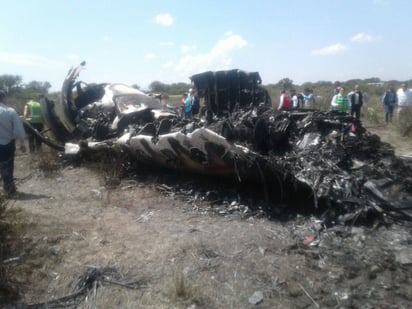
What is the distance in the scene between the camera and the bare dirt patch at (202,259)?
2.98 m

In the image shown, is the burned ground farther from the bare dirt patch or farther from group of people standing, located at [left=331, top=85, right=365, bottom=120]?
group of people standing, located at [left=331, top=85, right=365, bottom=120]

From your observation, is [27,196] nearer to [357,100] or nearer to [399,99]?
[357,100]

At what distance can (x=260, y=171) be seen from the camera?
4512 mm

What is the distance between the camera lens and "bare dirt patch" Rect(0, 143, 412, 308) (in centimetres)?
298

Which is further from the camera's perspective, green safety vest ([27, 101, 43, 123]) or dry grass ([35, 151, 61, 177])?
green safety vest ([27, 101, 43, 123])

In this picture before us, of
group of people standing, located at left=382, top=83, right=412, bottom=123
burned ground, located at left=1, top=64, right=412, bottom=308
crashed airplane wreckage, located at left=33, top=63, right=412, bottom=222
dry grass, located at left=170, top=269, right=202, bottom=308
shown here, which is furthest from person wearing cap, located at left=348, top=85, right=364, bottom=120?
dry grass, located at left=170, top=269, right=202, bottom=308

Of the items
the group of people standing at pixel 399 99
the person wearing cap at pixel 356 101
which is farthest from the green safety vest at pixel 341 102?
the group of people standing at pixel 399 99

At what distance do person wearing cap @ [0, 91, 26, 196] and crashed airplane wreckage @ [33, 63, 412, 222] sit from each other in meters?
1.49

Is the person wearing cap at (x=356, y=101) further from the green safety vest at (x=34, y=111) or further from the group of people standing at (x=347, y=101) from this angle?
the green safety vest at (x=34, y=111)

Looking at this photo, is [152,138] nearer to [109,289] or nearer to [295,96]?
[109,289]

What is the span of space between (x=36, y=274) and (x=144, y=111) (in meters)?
3.98

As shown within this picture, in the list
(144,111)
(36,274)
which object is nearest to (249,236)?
(36,274)

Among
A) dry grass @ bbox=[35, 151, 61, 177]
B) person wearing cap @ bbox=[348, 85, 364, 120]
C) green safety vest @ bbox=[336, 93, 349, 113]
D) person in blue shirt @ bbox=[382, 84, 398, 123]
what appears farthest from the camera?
person in blue shirt @ bbox=[382, 84, 398, 123]

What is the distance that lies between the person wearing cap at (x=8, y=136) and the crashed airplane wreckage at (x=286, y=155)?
1.49m
